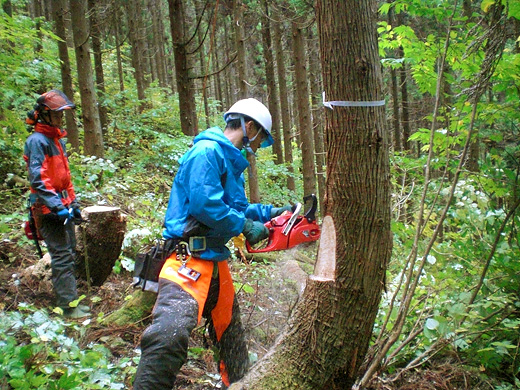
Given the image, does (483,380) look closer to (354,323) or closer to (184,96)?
(354,323)

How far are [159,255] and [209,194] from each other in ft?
2.29

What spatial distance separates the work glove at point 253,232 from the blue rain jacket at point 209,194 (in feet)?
0.45

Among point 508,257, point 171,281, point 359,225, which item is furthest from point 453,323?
point 171,281

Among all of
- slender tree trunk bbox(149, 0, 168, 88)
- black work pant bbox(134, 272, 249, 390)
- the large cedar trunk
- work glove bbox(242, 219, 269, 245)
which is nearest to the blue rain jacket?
work glove bbox(242, 219, 269, 245)

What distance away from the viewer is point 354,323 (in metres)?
2.16

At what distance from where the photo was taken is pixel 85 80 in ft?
23.7

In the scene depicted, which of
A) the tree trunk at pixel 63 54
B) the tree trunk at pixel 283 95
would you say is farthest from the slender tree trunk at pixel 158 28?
the tree trunk at pixel 63 54

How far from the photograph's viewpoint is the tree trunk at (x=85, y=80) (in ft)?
23.1

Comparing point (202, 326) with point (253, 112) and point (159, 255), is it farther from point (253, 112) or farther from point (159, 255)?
point (253, 112)

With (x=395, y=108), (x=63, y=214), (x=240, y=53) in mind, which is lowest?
(x=63, y=214)

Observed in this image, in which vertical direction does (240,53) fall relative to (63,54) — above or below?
below

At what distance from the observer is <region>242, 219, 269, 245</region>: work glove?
117 inches

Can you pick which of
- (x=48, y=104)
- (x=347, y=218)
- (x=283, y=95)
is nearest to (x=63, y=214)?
(x=48, y=104)

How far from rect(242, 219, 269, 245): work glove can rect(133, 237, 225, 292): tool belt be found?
211 mm
